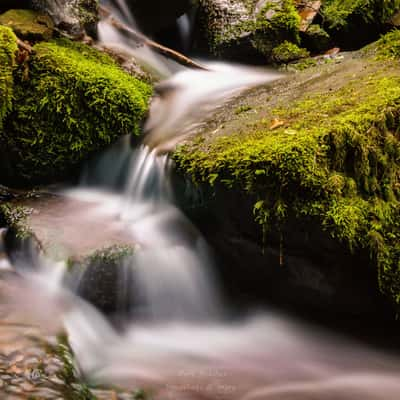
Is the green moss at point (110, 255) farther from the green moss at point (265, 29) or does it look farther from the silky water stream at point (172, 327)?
the green moss at point (265, 29)

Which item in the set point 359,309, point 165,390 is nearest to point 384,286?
point 359,309

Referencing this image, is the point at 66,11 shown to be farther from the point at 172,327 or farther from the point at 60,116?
the point at 172,327

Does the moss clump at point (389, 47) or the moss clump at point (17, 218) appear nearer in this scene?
the moss clump at point (17, 218)

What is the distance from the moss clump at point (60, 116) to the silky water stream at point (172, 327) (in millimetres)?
337

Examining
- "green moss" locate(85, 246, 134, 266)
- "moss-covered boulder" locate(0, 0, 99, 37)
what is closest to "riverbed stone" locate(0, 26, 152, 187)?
"moss-covered boulder" locate(0, 0, 99, 37)

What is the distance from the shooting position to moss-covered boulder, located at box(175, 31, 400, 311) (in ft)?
9.27

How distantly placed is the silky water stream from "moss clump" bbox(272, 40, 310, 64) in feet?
7.79

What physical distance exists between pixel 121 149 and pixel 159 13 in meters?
3.04

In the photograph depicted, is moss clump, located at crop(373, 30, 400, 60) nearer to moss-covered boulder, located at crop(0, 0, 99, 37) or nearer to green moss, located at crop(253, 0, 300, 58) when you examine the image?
green moss, located at crop(253, 0, 300, 58)

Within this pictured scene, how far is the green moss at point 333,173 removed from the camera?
2812 millimetres

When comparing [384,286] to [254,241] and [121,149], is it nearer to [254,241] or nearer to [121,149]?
[254,241]

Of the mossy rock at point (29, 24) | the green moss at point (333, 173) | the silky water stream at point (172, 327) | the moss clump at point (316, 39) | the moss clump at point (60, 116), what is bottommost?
the silky water stream at point (172, 327)

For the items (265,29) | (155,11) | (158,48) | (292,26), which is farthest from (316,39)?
(155,11)

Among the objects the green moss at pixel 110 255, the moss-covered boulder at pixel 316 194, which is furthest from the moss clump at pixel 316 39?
the green moss at pixel 110 255
